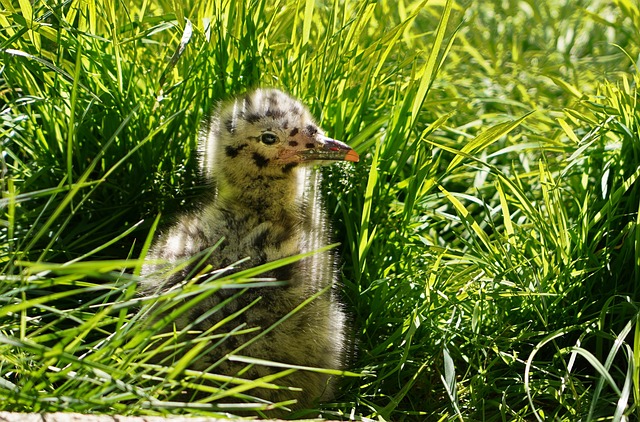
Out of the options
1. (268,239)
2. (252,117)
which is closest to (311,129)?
(252,117)

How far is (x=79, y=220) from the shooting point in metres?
3.40

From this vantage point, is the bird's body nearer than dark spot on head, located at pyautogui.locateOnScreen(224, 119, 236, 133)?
Yes

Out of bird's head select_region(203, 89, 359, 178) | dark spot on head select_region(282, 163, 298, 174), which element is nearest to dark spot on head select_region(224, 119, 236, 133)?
bird's head select_region(203, 89, 359, 178)

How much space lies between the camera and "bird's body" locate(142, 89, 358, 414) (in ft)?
9.14

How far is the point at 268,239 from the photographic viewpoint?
9.57 ft

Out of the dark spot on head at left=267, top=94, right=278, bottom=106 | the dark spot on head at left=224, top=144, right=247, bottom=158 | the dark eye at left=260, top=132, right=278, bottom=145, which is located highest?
the dark spot on head at left=267, top=94, right=278, bottom=106

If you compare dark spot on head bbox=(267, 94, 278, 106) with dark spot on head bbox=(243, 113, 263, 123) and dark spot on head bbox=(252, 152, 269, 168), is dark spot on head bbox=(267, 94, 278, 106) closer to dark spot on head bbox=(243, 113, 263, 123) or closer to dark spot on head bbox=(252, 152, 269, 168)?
dark spot on head bbox=(243, 113, 263, 123)

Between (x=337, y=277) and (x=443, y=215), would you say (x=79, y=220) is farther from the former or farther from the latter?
(x=443, y=215)

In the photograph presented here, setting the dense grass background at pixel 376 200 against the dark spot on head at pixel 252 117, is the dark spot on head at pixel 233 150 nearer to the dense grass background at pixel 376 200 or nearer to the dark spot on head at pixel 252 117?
the dark spot on head at pixel 252 117

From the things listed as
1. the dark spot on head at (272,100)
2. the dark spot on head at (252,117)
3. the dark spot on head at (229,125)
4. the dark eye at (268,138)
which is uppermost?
the dark spot on head at (272,100)

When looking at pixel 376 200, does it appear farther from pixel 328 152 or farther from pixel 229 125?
pixel 229 125

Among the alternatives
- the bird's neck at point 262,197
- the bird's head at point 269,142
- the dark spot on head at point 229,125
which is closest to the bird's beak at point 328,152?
the bird's head at point 269,142

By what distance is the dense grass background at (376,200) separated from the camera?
3012 millimetres

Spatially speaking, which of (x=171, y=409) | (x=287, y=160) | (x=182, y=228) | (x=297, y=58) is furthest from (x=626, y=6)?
(x=171, y=409)
